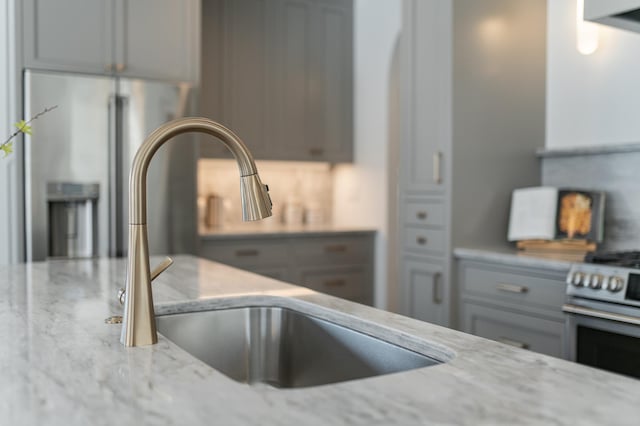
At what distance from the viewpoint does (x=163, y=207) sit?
368 cm

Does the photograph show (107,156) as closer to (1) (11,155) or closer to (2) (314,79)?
(1) (11,155)

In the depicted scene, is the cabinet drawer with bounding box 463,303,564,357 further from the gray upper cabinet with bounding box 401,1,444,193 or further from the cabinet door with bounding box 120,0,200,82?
the cabinet door with bounding box 120,0,200,82

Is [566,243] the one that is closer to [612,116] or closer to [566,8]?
[612,116]

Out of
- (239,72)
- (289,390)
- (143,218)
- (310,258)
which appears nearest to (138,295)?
(143,218)

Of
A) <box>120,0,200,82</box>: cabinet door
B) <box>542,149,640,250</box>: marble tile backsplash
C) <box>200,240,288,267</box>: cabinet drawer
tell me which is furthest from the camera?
<box>200,240,288,267</box>: cabinet drawer

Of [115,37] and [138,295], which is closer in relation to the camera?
[138,295]

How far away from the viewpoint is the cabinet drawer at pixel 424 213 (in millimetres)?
3172

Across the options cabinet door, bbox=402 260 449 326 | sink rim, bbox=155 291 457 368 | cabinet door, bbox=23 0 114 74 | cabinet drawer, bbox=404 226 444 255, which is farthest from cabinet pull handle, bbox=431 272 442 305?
cabinet door, bbox=23 0 114 74

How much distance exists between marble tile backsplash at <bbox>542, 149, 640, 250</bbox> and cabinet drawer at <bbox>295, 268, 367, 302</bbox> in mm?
1854

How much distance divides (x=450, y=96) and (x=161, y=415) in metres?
2.59

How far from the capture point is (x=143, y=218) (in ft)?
3.73

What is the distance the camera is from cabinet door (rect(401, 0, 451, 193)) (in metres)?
3.15

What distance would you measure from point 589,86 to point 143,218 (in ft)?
8.56

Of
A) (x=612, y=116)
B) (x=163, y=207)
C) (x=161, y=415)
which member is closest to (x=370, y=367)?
(x=161, y=415)
